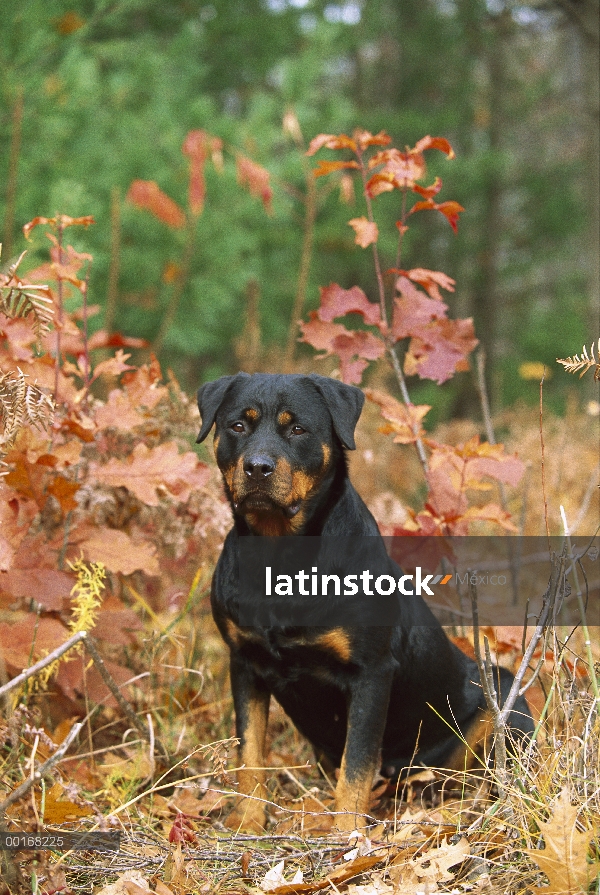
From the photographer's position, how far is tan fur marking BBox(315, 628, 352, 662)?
8.64 feet

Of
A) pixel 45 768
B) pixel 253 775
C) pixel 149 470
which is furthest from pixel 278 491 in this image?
pixel 45 768

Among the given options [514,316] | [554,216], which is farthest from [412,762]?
[514,316]

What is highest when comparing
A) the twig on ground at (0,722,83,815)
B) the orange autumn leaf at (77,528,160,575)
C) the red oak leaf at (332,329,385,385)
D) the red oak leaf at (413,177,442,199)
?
the red oak leaf at (413,177,442,199)

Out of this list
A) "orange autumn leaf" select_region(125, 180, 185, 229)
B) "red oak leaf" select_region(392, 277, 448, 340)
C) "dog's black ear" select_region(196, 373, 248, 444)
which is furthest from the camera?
"orange autumn leaf" select_region(125, 180, 185, 229)

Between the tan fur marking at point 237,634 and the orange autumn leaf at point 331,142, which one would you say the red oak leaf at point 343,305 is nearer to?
the orange autumn leaf at point 331,142

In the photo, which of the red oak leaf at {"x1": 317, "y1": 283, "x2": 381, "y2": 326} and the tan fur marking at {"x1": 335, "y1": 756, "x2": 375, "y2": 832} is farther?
the red oak leaf at {"x1": 317, "y1": 283, "x2": 381, "y2": 326}

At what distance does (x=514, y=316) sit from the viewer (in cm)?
1777

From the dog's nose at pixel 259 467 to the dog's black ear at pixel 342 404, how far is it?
30cm

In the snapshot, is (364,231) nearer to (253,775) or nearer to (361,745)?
(361,745)

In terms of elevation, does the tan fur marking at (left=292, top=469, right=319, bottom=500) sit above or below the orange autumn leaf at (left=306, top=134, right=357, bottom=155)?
below

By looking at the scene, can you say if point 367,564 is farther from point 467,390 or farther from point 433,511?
point 467,390

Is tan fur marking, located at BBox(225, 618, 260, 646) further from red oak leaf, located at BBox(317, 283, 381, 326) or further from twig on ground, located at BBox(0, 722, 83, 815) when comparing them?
red oak leaf, located at BBox(317, 283, 381, 326)

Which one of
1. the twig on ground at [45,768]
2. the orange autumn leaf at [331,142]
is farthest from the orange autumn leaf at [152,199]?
the twig on ground at [45,768]

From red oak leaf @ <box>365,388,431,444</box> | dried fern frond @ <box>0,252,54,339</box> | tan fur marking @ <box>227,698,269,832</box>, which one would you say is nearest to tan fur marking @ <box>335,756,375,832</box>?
tan fur marking @ <box>227,698,269,832</box>
